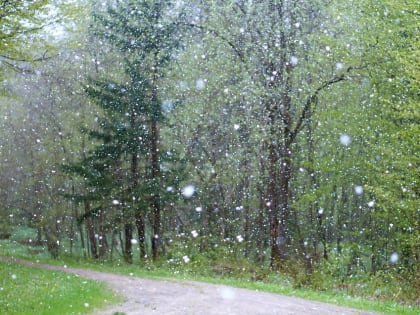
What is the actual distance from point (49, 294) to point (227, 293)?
3772 mm

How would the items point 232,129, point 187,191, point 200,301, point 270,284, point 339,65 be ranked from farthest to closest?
point 232,129
point 187,191
point 339,65
point 270,284
point 200,301

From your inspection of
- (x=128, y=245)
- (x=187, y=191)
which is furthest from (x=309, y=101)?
(x=128, y=245)

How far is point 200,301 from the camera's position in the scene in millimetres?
10977

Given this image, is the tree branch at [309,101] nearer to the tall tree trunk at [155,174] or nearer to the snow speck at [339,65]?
the snow speck at [339,65]

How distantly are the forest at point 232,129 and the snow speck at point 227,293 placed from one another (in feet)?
10.3

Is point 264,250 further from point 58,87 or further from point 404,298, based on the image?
point 58,87

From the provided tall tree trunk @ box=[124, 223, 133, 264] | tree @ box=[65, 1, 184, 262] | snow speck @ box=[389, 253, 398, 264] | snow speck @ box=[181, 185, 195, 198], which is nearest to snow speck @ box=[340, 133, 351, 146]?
snow speck @ box=[389, 253, 398, 264]

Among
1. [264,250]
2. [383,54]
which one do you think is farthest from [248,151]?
[383,54]

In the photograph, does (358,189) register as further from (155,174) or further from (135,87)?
(135,87)

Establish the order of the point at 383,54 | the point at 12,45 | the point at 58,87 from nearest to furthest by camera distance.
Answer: the point at 12,45 < the point at 383,54 < the point at 58,87

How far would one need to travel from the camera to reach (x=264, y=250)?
74.3 ft

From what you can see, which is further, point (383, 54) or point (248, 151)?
point (248, 151)

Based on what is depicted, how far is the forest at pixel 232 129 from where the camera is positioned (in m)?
17.5

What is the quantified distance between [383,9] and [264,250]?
10390 millimetres
